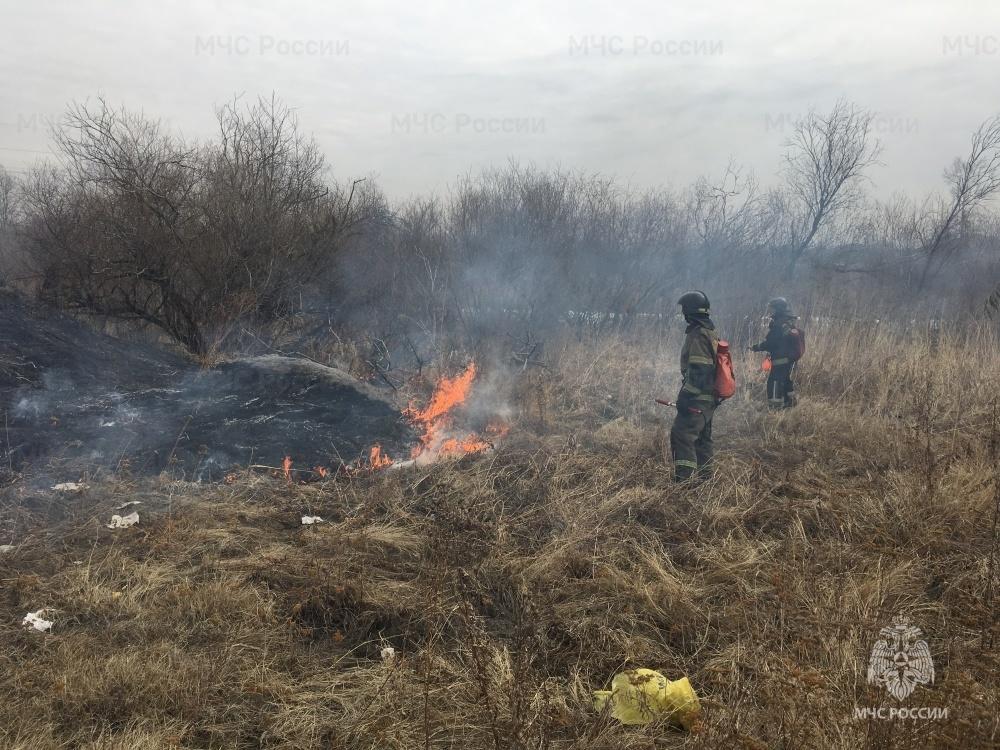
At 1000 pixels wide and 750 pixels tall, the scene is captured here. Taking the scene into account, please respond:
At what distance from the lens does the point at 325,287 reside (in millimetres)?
12383

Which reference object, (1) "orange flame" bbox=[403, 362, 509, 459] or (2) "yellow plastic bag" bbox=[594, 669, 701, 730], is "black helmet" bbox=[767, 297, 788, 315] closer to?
(1) "orange flame" bbox=[403, 362, 509, 459]

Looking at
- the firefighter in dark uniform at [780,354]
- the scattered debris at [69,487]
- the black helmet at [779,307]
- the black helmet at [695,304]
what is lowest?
the scattered debris at [69,487]

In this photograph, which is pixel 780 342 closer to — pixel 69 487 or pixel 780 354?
pixel 780 354

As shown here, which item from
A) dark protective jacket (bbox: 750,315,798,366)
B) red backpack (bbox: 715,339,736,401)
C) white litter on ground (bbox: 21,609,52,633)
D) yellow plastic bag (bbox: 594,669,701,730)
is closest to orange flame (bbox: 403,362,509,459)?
red backpack (bbox: 715,339,736,401)

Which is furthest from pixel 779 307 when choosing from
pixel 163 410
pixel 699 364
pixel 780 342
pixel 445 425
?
pixel 163 410

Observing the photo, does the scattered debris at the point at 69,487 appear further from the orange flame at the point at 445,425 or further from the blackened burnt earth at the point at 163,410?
the orange flame at the point at 445,425

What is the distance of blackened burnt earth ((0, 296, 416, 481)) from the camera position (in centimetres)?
601

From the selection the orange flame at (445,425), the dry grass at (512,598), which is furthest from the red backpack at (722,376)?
the orange flame at (445,425)

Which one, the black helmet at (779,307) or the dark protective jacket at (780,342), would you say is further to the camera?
the black helmet at (779,307)

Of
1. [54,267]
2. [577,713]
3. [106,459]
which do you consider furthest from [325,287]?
[577,713]

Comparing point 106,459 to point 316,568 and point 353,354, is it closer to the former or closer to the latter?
point 316,568

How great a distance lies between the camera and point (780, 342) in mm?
8312

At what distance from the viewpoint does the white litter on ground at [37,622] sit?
3398 mm

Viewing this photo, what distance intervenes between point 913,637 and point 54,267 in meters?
12.2
